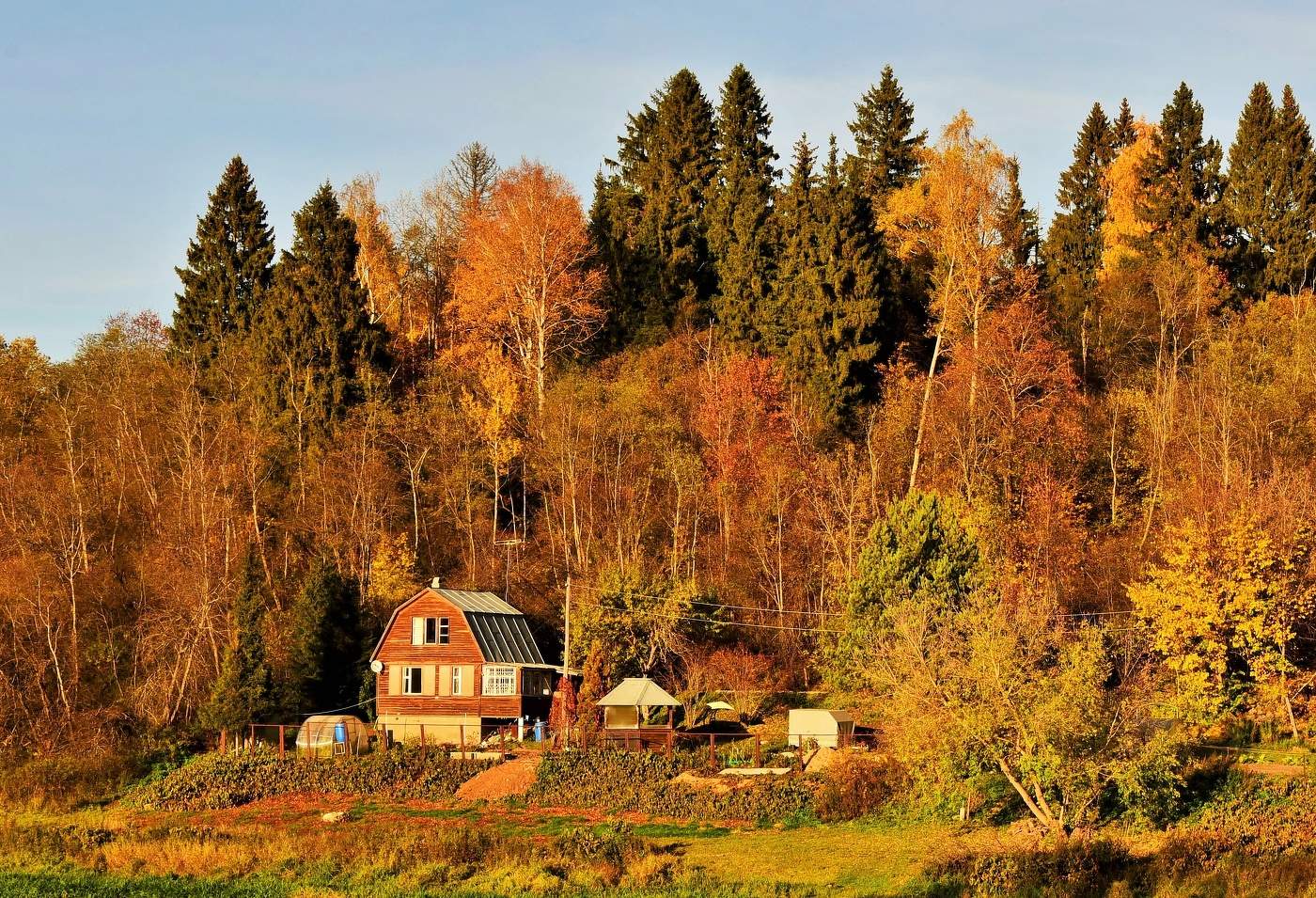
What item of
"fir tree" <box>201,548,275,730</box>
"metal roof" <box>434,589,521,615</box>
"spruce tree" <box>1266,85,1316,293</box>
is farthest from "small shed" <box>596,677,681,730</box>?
"spruce tree" <box>1266,85,1316,293</box>

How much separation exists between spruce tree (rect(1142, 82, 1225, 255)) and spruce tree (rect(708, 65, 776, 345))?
20.3m

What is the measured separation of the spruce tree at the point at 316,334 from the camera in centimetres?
6950

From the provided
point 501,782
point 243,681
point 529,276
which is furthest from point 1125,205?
point 243,681

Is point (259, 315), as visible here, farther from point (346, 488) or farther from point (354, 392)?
point (346, 488)

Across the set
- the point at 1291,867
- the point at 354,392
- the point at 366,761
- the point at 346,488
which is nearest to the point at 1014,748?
the point at 1291,867

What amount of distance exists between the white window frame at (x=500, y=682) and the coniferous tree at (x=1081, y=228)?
121ft

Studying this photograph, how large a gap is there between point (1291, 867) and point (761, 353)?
45.5 m

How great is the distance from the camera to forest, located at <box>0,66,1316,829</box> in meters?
53.8

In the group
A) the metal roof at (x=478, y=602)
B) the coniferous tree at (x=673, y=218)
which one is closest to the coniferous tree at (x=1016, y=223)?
the coniferous tree at (x=673, y=218)

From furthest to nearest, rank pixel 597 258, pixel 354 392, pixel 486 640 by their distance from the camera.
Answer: pixel 597 258 < pixel 354 392 < pixel 486 640

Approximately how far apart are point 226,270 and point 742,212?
28.0m

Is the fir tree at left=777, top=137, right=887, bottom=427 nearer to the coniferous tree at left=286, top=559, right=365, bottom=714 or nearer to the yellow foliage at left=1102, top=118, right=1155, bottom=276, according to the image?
the yellow foliage at left=1102, top=118, right=1155, bottom=276

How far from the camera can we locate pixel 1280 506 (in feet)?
A: 169

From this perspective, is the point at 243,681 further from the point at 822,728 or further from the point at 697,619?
the point at 822,728
